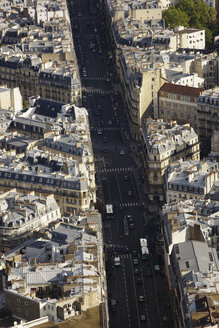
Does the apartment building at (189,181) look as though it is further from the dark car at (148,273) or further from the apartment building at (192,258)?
the dark car at (148,273)

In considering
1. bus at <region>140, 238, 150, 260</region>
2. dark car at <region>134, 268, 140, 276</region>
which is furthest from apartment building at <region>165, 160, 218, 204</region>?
dark car at <region>134, 268, 140, 276</region>

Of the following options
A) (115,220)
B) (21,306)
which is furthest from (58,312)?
(115,220)

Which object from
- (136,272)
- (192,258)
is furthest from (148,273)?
(192,258)

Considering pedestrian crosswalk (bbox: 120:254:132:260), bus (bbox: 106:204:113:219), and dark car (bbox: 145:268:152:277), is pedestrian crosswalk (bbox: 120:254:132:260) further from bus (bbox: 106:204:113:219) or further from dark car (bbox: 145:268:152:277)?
bus (bbox: 106:204:113:219)

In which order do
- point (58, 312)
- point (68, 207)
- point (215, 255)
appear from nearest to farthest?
point (58, 312) → point (215, 255) → point (68, 207)

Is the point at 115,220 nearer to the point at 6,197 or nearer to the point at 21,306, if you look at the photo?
the point at 6,197

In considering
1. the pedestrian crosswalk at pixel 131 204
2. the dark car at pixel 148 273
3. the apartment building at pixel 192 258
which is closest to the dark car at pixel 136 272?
the dark car at pixel 148 273

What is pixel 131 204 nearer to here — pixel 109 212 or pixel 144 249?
pixel 109 212
